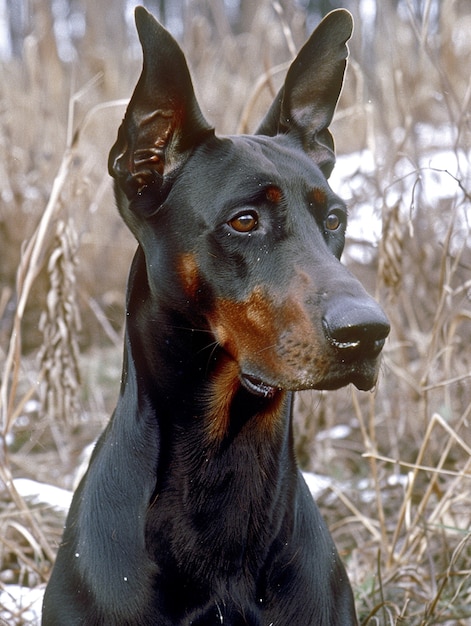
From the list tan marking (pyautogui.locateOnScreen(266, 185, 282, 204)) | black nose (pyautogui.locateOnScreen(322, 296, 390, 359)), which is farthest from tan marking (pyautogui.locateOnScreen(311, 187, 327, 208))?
black nose (pyautogui.locateOnScreen(322, 296, 390, 359))

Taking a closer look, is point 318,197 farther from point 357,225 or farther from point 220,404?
point 357,225

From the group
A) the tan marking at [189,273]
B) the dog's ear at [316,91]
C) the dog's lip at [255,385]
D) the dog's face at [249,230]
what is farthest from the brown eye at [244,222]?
the dog's ear at [316,91]

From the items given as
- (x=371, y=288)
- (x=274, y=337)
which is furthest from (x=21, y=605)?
(x=371, y=288)

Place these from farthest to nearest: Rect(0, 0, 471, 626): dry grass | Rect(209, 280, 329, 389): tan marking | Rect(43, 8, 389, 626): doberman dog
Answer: Rect(0, 0, 471, 626): dry grass, Rect(43, 8, 389, 626): doberman dog, Rect(209, 280, 329, 389): tan marking

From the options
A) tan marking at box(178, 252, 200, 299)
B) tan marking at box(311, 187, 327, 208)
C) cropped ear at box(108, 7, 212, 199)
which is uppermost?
cropped ear at box(108, 7, 212, 199)

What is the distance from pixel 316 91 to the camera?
2377 mm

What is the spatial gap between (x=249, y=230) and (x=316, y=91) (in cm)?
61

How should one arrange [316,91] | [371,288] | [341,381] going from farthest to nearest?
[371,288] → [316,91] → [341,381]

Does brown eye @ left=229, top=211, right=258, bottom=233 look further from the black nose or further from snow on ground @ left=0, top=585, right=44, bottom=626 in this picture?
snow on ground @ left=0, top=585, right=44, bottom=626

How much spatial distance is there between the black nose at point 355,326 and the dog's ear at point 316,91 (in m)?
0.80

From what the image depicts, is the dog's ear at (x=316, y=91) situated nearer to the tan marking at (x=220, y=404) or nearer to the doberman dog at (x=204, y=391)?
the doberman dog at (x=204, y=391)

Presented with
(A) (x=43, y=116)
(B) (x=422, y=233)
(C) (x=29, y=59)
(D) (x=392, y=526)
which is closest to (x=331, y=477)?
(D) (x=392, y=526)

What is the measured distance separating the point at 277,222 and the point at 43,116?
4.14 metres

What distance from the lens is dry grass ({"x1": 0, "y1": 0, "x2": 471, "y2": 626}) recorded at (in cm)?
282
